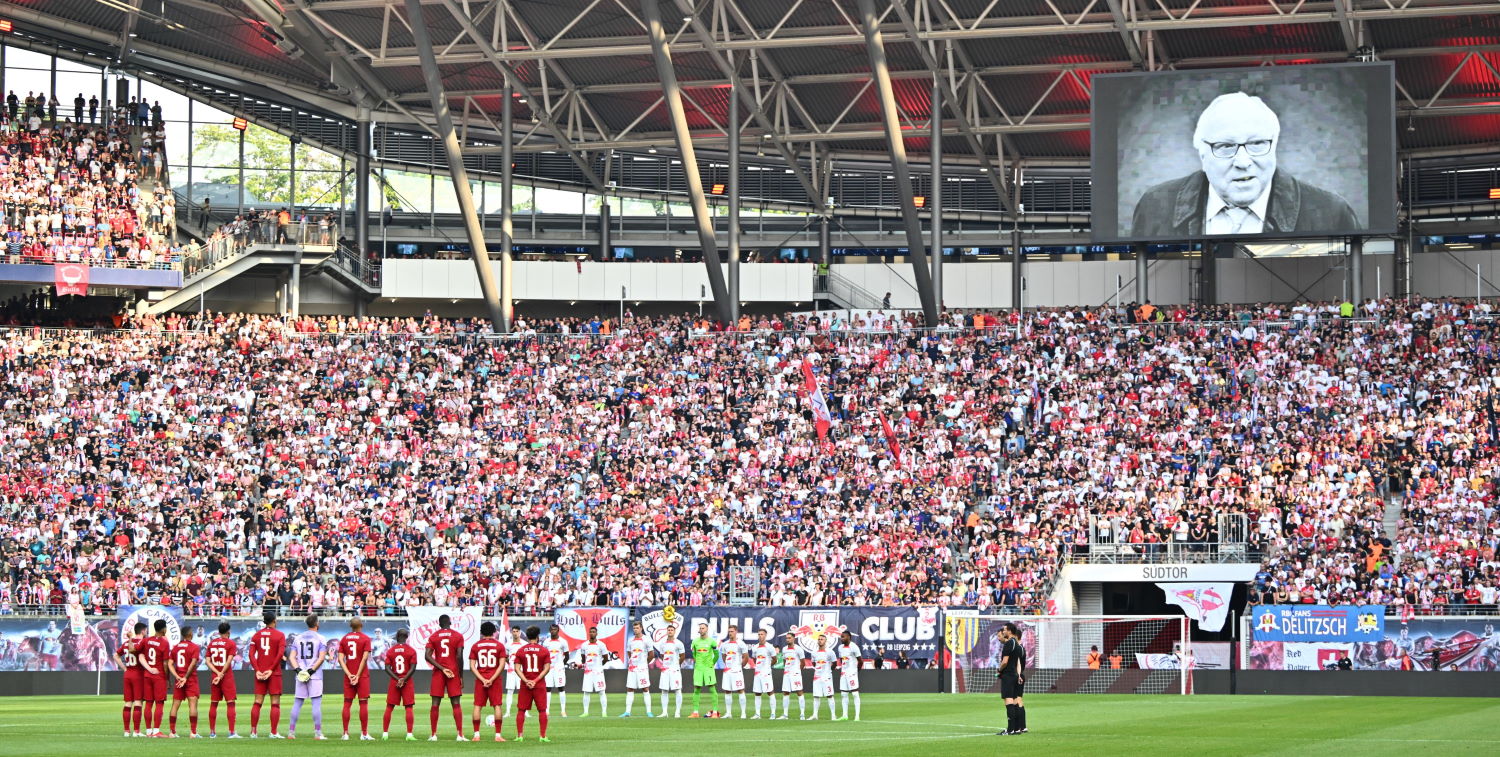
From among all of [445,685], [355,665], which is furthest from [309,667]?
[445,685]

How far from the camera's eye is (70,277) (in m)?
51.6

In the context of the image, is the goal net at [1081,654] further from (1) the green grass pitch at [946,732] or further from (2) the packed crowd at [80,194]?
(2) the packed crowd at [80,194]

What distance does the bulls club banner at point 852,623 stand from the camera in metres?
36.9

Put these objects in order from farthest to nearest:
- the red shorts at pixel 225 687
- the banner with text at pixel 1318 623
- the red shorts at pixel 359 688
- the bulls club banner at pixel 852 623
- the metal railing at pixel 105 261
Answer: the metal railing at pixel 105 261 < the bulls club banner at pixel 852 623 < the banner with text at pixel 1318 623 < the red shorts at pixel 225 687 < the red shorts at pixel 359 688

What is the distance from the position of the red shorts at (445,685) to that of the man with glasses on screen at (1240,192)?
33197mm

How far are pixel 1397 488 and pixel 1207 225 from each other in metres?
11.0

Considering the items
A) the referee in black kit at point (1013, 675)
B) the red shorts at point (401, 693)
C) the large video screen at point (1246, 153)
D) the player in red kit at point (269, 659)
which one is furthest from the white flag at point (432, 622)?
the large video screen at point (1246, 153)

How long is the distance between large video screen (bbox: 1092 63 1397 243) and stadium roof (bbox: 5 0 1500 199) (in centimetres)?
Answer: 144

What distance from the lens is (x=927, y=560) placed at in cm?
4081

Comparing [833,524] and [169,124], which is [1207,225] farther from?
[169,124]

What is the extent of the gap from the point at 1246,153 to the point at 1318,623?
58.9 feet

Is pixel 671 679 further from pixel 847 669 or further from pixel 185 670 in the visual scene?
Answer: pixel 185 670

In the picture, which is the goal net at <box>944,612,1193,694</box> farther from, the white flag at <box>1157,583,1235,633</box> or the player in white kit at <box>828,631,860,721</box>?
the player in white kit at <box>828,631,860,721</box>

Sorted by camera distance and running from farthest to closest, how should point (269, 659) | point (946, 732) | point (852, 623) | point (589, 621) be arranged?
point (589, 621)
point (852, 623)
point (946, 732)
point (269, 659)
